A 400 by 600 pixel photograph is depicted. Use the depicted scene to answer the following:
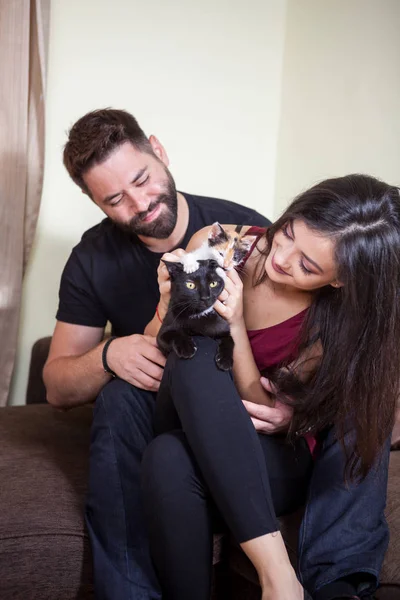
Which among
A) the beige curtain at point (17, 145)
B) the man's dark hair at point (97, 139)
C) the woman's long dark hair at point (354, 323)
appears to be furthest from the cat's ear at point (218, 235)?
the beige curtain at point (17, 145)

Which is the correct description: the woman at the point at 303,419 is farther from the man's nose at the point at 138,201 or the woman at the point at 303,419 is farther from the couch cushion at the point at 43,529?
the man's nose at the point at 138,201

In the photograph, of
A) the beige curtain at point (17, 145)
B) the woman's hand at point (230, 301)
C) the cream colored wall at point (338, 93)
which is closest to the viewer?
the woman's hand at point (230, 301)

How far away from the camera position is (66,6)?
2352 mm

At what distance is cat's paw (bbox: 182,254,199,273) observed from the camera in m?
1.38

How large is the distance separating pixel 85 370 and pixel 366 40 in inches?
62.7

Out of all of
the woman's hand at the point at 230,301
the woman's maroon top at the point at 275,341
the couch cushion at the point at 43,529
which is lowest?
the couch cushion at the point at 43,529

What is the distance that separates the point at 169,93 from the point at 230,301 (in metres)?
1.46

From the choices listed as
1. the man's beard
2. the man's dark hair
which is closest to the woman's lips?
the man's beard

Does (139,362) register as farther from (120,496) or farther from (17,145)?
(17,145)

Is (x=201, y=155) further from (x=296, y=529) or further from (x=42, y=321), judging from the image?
(x=296, y=529)

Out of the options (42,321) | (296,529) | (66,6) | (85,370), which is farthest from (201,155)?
(296,529)

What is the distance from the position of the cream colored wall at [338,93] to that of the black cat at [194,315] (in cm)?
117

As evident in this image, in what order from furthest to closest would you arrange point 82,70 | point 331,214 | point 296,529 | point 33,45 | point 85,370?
point 82,70 → point 33,45 → point 85,370 → point 296,529 → point 331,214

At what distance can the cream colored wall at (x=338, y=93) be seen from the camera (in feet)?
7.64
